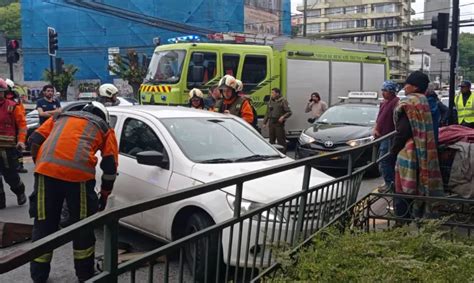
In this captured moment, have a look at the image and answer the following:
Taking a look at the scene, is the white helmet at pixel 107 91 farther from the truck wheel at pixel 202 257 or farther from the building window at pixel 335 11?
the building window at pixel 335 11

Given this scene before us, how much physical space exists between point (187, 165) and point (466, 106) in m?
6.88

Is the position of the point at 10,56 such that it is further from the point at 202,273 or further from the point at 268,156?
the point at 202,273

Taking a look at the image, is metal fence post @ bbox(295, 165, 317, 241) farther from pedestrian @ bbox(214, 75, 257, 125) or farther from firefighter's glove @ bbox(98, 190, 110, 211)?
pedestrian @ bbox(214, 75, 257, 125)

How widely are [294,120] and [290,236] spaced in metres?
11.2

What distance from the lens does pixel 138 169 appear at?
5.20 metres

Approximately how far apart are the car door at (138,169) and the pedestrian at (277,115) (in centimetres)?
656

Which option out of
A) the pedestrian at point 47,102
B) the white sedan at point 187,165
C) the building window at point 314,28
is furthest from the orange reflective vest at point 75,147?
the building window at point 314,28

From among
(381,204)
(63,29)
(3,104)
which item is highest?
(63,29)

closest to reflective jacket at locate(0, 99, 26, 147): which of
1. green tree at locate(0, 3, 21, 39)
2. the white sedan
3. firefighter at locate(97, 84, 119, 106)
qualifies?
firefighter at locate(97, 84, 119, 106)

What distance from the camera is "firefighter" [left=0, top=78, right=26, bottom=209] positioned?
22.9ft

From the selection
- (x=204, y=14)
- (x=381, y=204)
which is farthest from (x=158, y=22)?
(x=381, y=204)

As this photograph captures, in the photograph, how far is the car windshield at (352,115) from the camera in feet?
34.0

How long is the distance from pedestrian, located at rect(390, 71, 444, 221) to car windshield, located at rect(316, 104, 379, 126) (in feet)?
17.1

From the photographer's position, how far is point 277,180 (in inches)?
177
